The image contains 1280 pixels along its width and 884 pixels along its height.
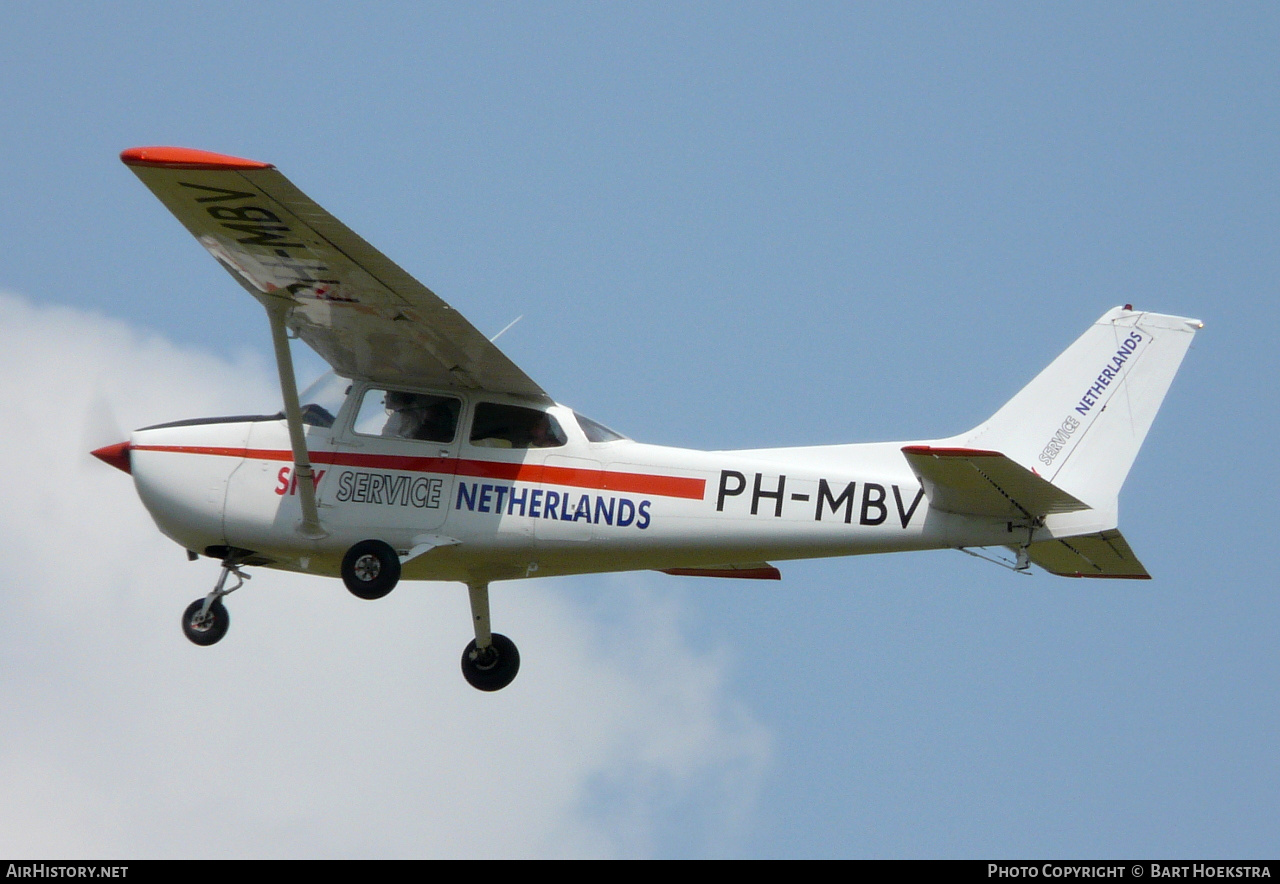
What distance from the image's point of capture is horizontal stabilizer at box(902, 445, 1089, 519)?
38.0 feet

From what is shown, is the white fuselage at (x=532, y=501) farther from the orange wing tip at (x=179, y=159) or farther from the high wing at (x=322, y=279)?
the orange wing tip at (x=179, y=159)

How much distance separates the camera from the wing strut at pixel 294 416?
42.0ft

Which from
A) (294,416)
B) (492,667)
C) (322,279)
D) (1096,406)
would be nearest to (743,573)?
(492,667)

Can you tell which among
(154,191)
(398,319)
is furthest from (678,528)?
(154,191)

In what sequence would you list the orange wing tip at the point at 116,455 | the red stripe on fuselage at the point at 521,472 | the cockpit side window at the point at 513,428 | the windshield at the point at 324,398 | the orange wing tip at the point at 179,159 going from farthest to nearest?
the orange wing tip at the point at 116,455 < the windshield at the point at 324,398 < the cockpit side window at the point at 513,428 < the red stripe on fuselage at the point at 521,472 < the orange wing tip at the point at 179,159

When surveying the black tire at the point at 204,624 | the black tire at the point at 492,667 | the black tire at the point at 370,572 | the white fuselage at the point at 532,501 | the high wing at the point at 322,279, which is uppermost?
the high wing at the point at 322,279

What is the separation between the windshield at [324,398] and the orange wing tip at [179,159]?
9.26 feet

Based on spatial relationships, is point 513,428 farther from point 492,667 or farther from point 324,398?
point 492,667

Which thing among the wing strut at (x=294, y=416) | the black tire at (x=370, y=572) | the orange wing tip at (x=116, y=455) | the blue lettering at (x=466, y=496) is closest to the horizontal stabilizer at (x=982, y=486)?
the blue lettering at (x=466, y=496)

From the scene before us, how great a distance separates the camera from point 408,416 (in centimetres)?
1331

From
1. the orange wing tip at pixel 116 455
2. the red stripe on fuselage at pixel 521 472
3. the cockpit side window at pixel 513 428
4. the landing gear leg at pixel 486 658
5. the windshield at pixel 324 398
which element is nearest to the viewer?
the red stripe on fuselage at pixel 521 472

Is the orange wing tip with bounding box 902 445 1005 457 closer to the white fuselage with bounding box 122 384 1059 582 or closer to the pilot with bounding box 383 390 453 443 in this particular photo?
the white fuselage with bounding box 122 384 1059 582
